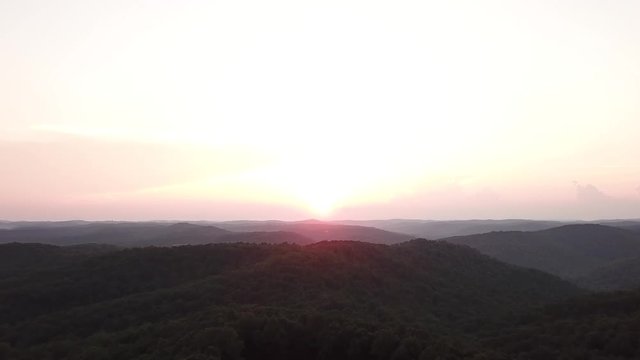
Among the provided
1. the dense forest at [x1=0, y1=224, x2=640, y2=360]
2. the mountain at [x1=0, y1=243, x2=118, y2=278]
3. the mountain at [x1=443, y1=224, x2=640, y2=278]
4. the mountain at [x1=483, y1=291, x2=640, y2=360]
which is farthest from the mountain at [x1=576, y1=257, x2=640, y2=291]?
the mountain at [x1=0, y1=243, x2=118, y2=278]

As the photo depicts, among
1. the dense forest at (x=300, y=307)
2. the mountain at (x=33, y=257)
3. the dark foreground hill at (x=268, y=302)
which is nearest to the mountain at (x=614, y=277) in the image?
the dense forest at (x=300, y=307)

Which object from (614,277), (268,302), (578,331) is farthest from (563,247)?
(578,331)

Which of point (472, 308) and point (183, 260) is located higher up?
point (183, 260)

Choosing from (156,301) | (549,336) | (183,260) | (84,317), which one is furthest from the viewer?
(183,260)

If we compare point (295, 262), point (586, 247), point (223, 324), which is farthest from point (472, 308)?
point (586, 247)

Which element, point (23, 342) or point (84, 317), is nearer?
point (23, 342)

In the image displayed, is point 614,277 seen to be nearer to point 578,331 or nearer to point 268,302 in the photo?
point 578,331

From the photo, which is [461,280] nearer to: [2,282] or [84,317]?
[84,317]
